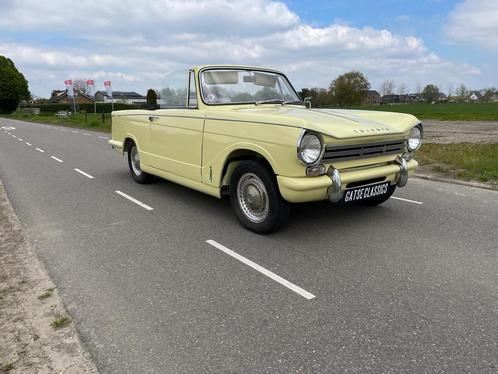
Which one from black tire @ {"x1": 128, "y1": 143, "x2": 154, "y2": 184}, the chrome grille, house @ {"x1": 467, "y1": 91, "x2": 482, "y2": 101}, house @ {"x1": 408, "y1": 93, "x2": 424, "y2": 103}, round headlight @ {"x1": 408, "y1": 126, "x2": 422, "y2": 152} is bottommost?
black tire @ {"x1": 128, "y1": 143, "x2": 154, "y2": 184}

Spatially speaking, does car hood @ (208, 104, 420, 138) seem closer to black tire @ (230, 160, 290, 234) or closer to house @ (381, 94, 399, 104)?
black tire @ (230, 160, 290, 234)

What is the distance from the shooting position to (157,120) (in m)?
6.13

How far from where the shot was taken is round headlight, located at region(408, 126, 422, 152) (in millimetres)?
4914

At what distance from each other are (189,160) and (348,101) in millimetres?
81909

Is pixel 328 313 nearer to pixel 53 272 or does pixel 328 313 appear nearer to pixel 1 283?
pixel 53 272

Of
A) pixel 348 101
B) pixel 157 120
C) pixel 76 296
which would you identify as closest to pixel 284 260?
pixel 76 296

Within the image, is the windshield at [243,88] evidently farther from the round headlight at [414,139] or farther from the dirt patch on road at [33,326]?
the dirt patch on road at [33,326]

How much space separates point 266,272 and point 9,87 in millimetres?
80679

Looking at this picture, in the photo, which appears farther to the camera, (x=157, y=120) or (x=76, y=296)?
(x=157, y=120)

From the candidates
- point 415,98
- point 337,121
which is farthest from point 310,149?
point 415,98

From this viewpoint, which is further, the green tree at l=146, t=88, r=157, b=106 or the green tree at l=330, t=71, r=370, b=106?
the green tree at l=330, t=71, r=370, b=106

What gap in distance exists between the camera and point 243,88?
554 cm

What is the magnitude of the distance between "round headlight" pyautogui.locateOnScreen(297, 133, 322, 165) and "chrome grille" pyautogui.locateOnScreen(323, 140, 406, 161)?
0.44 feet

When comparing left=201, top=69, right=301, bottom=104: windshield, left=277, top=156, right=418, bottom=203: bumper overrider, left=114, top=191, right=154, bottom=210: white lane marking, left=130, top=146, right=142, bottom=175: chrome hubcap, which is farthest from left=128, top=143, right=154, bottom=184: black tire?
left=277, top=156, right=418, bottom=203: bumper overrider
